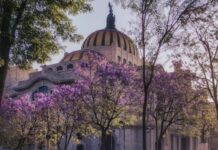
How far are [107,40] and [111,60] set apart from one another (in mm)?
7793

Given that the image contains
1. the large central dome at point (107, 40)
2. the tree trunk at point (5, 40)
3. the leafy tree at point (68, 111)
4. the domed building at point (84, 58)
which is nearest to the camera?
the tree trunk at point (5, 40)

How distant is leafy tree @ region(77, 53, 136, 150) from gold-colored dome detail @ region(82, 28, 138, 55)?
1573 inches

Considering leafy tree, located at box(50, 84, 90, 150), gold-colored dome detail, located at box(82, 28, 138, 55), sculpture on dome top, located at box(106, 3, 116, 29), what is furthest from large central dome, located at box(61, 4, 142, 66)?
leafy tree, located at box(50, 84, 90, 150)

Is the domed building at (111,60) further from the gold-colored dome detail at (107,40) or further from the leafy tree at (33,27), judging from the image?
the leafy tree at (33,27)

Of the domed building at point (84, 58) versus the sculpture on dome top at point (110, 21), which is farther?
the sculpture on dome top at point (110, 21)

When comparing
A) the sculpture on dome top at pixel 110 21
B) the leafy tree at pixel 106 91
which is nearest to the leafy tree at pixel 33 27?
the leafy tree at pixel 106 91

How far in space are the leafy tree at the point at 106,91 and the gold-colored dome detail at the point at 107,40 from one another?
131 feet

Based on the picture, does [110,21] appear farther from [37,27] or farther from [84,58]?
[37,27]

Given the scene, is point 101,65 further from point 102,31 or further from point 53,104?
point 102,31

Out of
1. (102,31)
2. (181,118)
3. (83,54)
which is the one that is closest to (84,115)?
(181,118)

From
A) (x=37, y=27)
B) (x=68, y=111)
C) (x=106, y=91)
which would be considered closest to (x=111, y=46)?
(x=68, y=111)

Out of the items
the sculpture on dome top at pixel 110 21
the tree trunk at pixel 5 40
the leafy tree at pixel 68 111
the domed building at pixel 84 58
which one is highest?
the sculpture on dome top at pixel 110 21

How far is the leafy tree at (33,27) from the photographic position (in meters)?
13.9

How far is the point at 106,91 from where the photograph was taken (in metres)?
33.5
